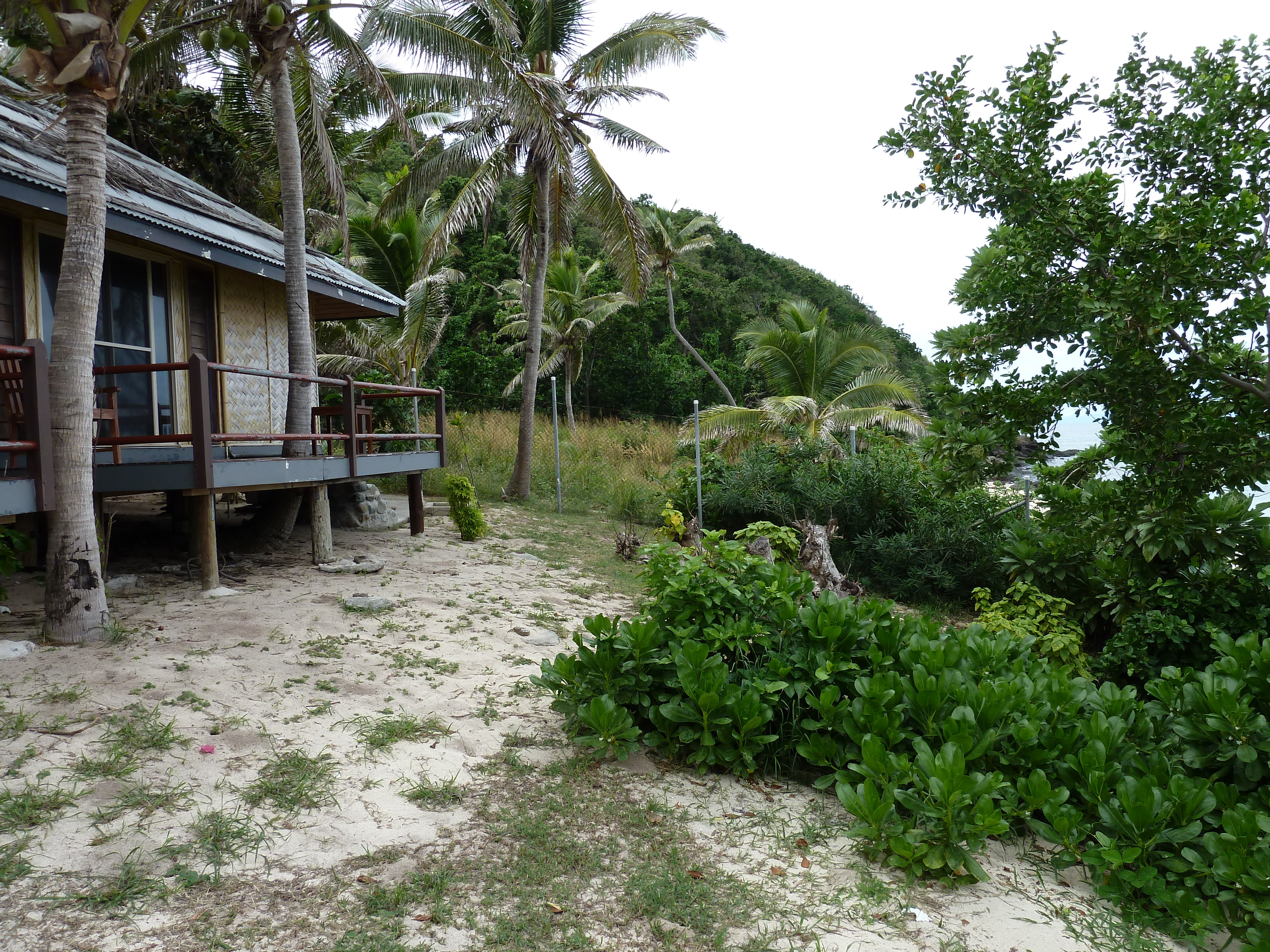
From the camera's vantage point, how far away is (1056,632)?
25.4 ft

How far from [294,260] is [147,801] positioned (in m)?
6.87

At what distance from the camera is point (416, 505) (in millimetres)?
11086

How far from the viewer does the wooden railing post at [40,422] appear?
5.20m

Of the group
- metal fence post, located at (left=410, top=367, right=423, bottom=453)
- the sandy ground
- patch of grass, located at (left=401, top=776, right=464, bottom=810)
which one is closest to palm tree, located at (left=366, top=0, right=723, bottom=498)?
metal fence post, located at (left=410, top=367, right=423, bottom=453)

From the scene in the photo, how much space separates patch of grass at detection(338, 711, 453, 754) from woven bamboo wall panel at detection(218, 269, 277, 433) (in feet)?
21.3

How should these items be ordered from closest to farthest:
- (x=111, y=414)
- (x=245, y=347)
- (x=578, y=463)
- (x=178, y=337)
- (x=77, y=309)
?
1. (x=77, y=309)
2. (x=111, y=414)
3. (x=178, y=337)
4. (x=245, y=347)
5. (x=578, y=463)

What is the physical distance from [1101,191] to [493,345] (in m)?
26.1

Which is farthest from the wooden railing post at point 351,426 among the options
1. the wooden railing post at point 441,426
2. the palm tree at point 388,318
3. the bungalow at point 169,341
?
the palm tree at point 388,318

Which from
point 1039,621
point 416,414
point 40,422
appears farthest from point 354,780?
point 416,414

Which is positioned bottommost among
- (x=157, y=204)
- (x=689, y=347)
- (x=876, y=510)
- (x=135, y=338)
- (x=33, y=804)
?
(x=33, y=804)

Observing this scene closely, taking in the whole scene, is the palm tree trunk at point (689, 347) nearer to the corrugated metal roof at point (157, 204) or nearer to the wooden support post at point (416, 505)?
the wooden support post at point (416, 505)

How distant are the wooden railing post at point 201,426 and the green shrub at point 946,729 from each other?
3649mm

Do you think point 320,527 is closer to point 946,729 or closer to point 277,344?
point 277,344

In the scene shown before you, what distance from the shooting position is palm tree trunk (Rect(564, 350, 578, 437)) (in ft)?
75.5
